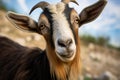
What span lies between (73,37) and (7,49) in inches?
87.5

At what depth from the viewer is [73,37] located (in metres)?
7.49

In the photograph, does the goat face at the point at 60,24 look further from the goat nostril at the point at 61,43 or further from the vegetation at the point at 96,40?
the vegetation at the point at 96,40

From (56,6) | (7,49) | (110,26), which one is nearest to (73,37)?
(56,6)

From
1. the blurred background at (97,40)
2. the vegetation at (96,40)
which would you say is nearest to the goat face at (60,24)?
the blurred background at (97,40)

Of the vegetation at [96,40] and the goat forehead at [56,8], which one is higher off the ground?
the goat forehead at [56,8]

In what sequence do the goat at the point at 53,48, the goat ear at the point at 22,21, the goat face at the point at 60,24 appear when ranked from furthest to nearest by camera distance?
the goat ear at the point at 22,21 < the goat at the point at 53,48 < the goat face at the point at 60,24

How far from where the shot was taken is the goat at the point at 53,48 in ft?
24.3

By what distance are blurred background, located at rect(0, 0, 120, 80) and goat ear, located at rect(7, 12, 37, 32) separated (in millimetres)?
4206

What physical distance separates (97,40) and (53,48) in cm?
955

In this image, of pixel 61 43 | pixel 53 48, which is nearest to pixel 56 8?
pixel 53 48

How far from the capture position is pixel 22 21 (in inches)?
325

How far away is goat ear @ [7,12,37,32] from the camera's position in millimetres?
8180

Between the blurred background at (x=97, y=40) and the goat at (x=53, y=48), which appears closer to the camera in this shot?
the goat at (x=53, y=48)

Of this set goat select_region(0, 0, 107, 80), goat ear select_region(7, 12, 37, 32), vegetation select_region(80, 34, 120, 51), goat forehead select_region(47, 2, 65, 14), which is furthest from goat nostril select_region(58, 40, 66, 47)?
vegetation select_region(80, 34, 120, 51)
